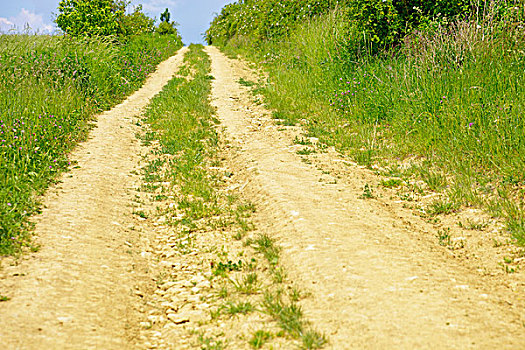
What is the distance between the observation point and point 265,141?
8336 millimetres

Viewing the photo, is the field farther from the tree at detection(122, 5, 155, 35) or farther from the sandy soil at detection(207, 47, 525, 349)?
the tree at detection(122, 5, 155, 35)

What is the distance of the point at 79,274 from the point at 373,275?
276 centimetres

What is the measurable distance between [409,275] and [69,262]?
3.28 m

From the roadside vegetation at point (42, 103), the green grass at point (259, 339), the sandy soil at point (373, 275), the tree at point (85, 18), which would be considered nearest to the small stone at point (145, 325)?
the green grass at point (259, 339)

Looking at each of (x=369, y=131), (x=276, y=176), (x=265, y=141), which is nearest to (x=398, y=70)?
(x=369, y=131)

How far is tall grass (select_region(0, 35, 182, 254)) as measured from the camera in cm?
549

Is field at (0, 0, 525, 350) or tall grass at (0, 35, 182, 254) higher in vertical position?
tall grass at (0, 35, 182, 254)

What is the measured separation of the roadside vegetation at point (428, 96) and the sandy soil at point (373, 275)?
814 millimetres

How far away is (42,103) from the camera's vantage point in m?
8.90

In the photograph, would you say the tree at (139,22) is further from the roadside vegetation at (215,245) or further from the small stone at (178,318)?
the small stone at (178,318)

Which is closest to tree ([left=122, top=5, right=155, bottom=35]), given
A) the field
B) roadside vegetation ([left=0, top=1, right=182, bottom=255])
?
roadside vegetation ([left=0, top=1, right=182, bottom=255])

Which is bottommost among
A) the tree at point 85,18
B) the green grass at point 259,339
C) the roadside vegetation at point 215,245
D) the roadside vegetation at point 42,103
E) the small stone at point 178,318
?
the small stone at point 178,318

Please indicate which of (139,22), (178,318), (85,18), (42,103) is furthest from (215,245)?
(139,22)

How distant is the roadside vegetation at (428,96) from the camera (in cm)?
556
